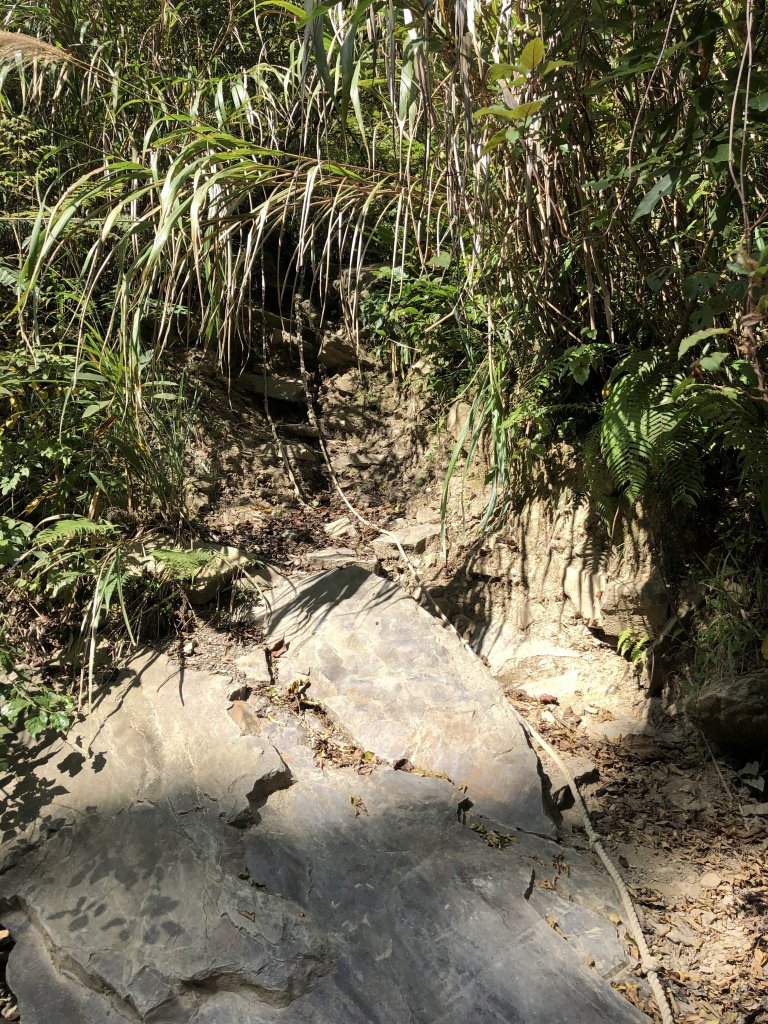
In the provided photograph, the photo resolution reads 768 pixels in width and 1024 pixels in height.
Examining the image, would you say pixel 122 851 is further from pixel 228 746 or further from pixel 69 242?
pixel 69 242

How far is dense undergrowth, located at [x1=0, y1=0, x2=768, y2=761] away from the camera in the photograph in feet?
6.86

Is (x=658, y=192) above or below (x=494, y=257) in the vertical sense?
above

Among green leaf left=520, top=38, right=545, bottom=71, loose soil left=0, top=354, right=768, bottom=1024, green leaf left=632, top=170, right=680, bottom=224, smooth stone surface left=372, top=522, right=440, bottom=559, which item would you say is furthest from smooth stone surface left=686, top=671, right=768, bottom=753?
green leaf left=520, top=38, right=545, bottom=71

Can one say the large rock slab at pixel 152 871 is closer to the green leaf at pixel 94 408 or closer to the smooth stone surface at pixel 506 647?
the green leaf at pixel 94 408

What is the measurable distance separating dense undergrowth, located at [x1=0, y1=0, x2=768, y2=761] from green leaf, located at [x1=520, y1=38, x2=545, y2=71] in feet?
0.03

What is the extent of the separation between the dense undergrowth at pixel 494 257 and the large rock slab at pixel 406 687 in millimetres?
647

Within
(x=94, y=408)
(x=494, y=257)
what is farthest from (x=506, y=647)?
(x=94, y=408)

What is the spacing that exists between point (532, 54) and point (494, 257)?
104 centimetres

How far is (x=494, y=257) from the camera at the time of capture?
9.63 feet

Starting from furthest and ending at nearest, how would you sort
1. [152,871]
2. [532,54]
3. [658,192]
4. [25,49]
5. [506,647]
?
[506,647] < [25,49] < [152,871] < [532,54] < [658,192]

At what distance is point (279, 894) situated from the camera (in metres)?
2.04

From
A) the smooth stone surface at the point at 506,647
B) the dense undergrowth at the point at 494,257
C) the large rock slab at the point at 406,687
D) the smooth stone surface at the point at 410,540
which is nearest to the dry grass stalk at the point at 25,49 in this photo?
the dense undergrowth at the point at 494,257

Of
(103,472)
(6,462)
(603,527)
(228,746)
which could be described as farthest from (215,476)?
(603,527)

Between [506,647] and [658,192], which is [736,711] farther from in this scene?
[658,192]
